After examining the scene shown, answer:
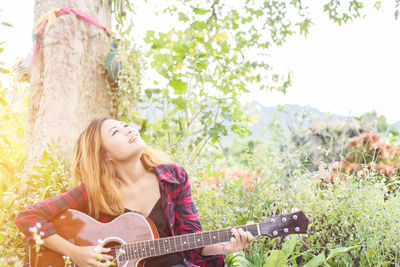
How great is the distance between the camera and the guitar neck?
1.95m

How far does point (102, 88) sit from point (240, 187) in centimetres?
169

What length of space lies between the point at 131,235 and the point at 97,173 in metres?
0.48

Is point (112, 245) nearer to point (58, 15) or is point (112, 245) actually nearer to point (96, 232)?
point (96, 232)

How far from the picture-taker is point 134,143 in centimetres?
220

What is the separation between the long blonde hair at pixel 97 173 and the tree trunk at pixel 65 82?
0.86 m

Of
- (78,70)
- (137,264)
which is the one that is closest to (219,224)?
(137,264)

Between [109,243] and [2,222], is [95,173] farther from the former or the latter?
[2,222]

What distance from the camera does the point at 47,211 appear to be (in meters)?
2.08

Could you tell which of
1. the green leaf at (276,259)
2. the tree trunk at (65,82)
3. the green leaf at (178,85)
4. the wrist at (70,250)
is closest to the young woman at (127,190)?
the wrist at (70,250)

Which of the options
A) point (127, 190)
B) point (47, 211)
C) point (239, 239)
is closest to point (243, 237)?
point (239, 239)

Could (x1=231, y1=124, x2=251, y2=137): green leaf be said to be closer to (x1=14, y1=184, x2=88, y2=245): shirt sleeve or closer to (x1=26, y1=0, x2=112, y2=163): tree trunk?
(x1=26, y1=0, x2=112, y2=163): tree trunk

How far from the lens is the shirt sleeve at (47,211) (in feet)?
6.62

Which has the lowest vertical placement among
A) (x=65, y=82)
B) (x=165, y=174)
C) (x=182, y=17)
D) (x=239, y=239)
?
(x=239, y=239)

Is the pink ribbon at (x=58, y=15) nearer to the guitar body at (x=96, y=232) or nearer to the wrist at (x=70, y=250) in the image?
the guitar body at (x=96, y=232)
